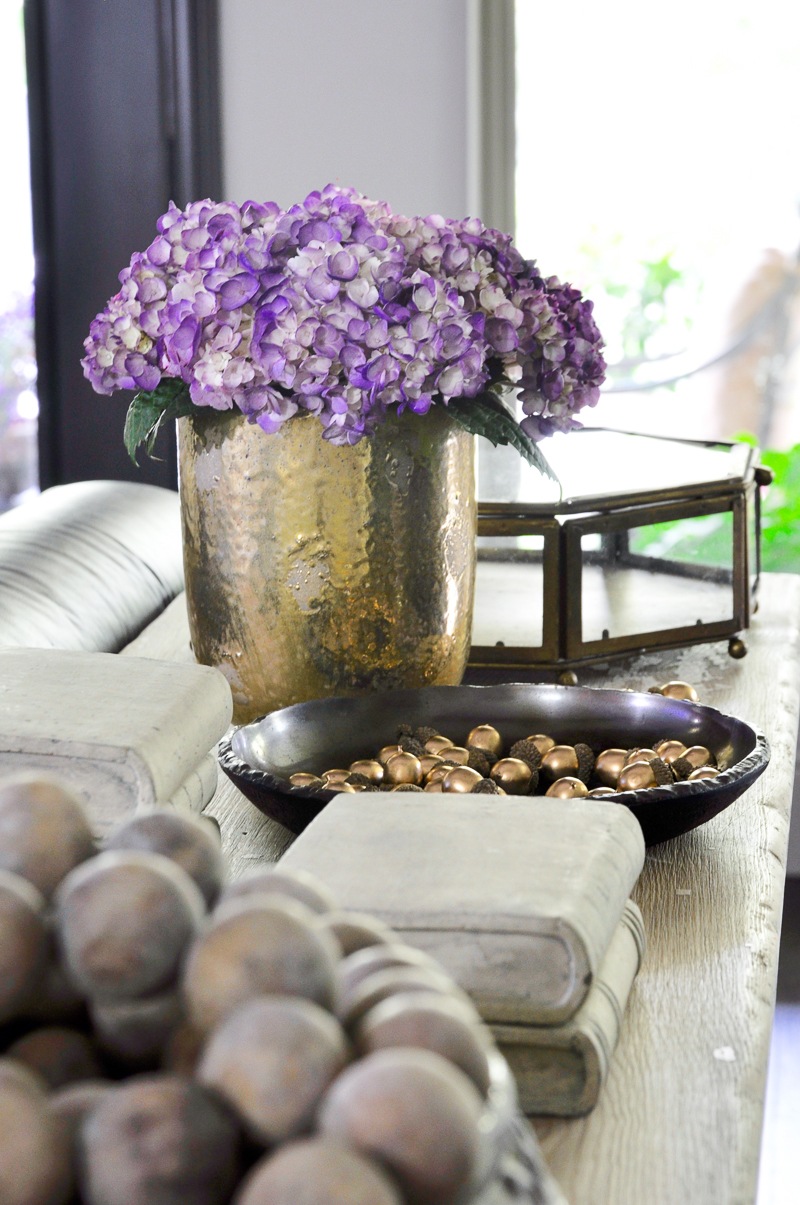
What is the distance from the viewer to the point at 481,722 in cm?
97

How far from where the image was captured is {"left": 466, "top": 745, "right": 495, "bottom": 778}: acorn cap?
2.99ft

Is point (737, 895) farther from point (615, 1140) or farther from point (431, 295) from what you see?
point (431, 295)

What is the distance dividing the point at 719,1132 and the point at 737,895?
0.26 meters

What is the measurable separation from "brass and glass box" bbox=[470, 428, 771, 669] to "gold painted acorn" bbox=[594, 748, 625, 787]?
1.03 feet

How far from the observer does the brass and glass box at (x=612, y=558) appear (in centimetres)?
121

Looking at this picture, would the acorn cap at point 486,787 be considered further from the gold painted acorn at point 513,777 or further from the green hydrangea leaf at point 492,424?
the green hydrangea leaf at point 492,424

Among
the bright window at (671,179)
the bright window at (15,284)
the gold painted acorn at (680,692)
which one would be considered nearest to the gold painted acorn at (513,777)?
the gold painted acorn at (680,692)

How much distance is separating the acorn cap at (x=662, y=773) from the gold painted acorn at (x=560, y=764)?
63 millimetres

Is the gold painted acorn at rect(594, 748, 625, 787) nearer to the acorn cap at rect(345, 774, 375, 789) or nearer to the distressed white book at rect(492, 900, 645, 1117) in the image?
the acorn cap at rect(345, 774, 375, 789)

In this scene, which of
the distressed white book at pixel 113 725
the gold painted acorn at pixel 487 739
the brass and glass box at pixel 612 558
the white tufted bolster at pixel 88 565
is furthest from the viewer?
the white tufted bolster at pixel 88 565

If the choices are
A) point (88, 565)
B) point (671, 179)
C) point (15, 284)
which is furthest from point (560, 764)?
point (15, 284)

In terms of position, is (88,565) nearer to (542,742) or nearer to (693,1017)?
(542,742)

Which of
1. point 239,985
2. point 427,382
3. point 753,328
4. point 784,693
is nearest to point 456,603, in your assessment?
point 427,382

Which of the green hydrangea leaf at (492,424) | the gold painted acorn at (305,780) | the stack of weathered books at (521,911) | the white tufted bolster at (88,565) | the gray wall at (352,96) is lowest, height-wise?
the white tufted bolster at (88,565)
